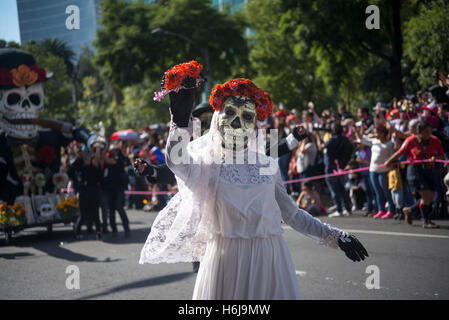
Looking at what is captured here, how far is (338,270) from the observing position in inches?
246

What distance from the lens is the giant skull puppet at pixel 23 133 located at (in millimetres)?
9906

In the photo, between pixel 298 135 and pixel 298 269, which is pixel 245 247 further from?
pixel 298 269

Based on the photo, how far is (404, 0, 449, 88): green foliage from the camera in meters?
12.5

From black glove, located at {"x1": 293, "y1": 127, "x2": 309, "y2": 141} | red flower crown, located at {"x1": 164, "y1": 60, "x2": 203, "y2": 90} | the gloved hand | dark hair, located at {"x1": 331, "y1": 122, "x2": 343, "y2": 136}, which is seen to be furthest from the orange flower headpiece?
dark hair, located at {"x1": 331, "y1": 122, "x2": 343, "y2": 136}

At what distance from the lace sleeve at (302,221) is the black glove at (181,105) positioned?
849mm

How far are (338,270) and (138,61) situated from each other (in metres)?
19.6

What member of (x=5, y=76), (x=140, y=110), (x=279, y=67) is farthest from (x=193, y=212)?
(x=140, y=110)

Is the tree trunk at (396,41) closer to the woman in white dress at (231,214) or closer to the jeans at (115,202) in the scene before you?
the jeans at (115,202)

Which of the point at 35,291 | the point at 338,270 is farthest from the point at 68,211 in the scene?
the point at 338,270

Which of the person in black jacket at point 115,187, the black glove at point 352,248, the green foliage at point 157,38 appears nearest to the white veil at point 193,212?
the black glove at point 352,248

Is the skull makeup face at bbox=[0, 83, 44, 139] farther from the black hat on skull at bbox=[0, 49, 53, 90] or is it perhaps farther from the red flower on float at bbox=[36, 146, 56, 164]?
the red flower on float at bbox=[36, 146, 56, 164]

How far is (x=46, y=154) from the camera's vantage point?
1032 centimetres

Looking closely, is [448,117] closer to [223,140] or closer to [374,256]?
[374,256]

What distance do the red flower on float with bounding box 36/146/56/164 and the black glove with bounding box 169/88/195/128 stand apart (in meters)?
8.12
